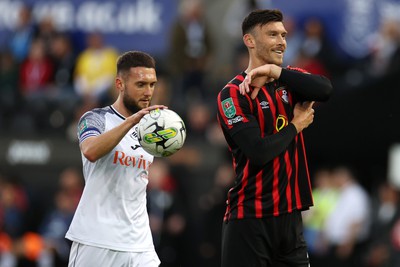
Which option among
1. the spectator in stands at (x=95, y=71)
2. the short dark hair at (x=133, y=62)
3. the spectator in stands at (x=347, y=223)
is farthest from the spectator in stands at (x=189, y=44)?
the short dark hair at (x=133, y=62)

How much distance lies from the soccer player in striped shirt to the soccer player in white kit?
76 cm

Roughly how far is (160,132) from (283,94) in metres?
0.95

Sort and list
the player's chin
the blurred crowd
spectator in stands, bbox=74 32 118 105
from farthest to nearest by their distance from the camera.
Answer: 1. spectator in stands, bbox=74 32 118 105
2. the blurred crowd
3. the player's chin

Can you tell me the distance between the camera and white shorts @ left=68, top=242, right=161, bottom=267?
23.8ft

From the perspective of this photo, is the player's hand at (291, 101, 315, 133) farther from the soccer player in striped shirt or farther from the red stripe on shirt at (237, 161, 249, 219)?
the red stripe on shirt at (237, 161, 249, 219)

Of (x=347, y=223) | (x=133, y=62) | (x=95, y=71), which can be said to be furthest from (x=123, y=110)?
(x=95, y=71)

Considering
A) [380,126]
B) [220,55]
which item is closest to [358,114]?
[380,126]

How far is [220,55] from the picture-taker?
1712 centimetres

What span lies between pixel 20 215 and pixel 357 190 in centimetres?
568

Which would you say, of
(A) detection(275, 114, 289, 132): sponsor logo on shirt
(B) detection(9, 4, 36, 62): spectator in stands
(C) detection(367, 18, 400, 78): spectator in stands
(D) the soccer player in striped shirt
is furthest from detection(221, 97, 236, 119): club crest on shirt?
(B) detection(9, 4, 36, 62): spectator in stands

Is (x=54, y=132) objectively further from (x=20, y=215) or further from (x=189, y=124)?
(x=189, y=124)

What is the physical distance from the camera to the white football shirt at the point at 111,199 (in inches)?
287

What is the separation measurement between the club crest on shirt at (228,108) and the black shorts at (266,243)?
0.77 m

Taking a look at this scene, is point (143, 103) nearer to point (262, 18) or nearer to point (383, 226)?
point (262, 18)
